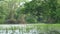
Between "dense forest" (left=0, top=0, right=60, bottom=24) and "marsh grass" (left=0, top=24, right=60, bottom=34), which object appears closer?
"marsh grass" (left=0, top=24, right=60, bottom=34)

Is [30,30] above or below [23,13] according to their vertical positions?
below

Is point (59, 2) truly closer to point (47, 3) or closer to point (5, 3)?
point (47, 3)

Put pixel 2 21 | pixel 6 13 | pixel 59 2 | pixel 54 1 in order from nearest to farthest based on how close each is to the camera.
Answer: pixel 59 2
pixel 54 1
pixel 2 21
pixel 6 13

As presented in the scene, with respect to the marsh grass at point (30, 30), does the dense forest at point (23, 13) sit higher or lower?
higher

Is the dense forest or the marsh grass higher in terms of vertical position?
the dense forest

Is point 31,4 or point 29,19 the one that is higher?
point 31,4

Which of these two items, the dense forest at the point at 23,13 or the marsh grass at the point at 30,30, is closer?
the marsh grass at the point at 30,30

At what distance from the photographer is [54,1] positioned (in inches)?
534

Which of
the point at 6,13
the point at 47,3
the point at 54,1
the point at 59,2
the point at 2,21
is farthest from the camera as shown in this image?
the point at 6,13

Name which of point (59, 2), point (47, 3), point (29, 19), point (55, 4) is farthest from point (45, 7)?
point (29, 19)

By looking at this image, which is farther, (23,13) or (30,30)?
(23,13)

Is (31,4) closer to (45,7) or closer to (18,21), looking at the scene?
(45,7)

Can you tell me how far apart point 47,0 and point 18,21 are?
6.29 m

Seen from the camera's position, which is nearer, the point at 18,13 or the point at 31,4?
the point at 31,4
